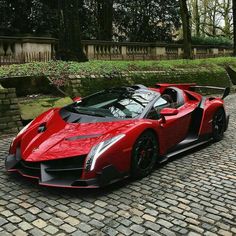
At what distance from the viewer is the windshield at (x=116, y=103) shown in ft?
18.3

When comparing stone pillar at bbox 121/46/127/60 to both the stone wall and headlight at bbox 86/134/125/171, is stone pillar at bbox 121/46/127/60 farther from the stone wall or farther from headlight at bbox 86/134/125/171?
headlight at bbox 86/134/125/171

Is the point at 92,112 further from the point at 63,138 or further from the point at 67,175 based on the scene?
the point at 67,175

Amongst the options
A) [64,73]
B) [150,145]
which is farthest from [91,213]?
[64,73]

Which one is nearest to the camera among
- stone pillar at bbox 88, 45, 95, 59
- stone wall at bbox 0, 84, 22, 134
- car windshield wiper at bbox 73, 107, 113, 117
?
car windshield wiper at bbox 73, 107, 113, 117

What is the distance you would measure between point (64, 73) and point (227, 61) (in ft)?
36.4

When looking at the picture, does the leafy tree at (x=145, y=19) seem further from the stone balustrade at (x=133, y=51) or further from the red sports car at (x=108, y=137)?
the red sports car at (x=108, y=137)

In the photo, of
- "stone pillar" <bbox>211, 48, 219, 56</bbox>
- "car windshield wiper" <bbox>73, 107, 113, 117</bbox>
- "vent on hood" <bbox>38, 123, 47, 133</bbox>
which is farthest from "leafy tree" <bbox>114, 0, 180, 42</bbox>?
"vent on hood" <bbox>38, 123, 47, 133</bbox>

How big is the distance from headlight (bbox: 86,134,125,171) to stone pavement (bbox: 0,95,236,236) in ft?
1.37

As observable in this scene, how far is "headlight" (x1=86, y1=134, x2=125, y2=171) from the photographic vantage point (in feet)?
14.7

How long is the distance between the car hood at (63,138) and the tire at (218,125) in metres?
2.56

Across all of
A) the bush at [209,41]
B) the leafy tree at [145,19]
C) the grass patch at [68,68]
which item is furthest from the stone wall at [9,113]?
the bush at [209,41]

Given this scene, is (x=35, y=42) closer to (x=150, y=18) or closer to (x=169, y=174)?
(x=169, y=174)

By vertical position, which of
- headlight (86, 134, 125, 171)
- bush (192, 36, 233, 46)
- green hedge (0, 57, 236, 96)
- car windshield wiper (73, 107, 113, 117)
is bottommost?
headlight (86, 134, 125, 171)

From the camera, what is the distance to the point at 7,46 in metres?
14.2
